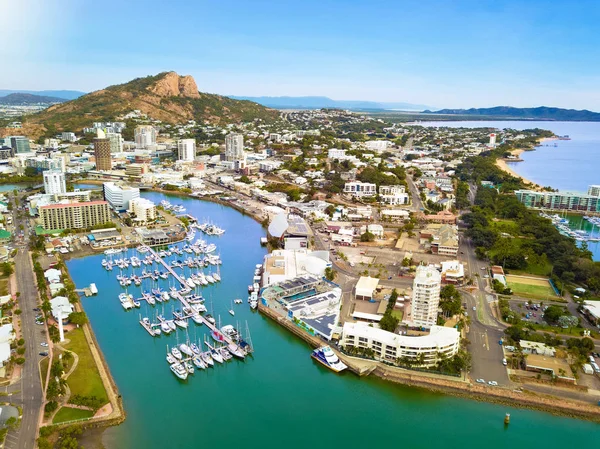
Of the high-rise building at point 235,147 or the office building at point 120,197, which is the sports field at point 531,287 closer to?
the office building at point 120,197

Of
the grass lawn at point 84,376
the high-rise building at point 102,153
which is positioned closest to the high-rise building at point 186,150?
the high-rise building at point 102,153

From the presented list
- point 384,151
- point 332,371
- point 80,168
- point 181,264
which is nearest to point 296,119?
point 384,151

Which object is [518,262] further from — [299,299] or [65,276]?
[65,276]

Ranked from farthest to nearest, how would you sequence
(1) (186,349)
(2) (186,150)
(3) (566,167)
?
(3) (566,167)
(2) (186,150)
(1) (186,349)

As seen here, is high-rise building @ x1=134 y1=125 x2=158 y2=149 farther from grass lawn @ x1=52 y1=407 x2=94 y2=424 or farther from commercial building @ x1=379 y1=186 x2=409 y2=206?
grass lawn @ x1=52 y1=407 x2=94 y2=424

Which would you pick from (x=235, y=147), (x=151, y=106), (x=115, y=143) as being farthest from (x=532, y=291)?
(x=151, y=106)

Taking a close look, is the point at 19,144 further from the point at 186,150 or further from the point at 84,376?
the point at 84,376
